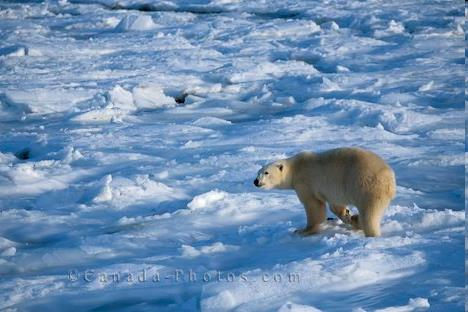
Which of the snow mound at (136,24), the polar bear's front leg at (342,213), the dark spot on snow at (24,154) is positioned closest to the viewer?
the polar bear's front leg at (342,213)

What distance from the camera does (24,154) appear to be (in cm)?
760

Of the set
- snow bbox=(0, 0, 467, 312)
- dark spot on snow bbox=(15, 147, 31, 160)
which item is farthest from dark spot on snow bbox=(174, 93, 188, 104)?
dark spot on snow bbox=(15, 147, 31, 160)

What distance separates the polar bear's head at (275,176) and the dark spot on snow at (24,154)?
13.5 feet

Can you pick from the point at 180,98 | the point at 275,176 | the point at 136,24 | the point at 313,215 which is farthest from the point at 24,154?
the point at 136,24

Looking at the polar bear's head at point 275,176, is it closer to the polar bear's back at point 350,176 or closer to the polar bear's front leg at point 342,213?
the polar bear's back at point 350,176

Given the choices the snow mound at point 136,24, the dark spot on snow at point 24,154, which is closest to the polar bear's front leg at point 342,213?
the dark spot on snow at point 24,154

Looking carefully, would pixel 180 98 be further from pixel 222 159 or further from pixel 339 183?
pixel 339 183

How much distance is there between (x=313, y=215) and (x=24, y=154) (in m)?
4.78

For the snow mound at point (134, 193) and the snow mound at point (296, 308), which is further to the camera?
the snow mound at point (134, 193)

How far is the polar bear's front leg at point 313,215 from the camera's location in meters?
4.04

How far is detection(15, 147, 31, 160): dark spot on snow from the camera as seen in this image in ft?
24.7

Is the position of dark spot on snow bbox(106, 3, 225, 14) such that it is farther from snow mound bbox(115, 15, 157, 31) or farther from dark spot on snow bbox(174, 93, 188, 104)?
dark spot on snow bbox(174, 93, 188, 104)

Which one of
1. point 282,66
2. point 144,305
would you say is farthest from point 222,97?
point 144,305

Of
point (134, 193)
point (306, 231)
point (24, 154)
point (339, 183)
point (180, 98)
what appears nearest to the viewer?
point (339, 183)
